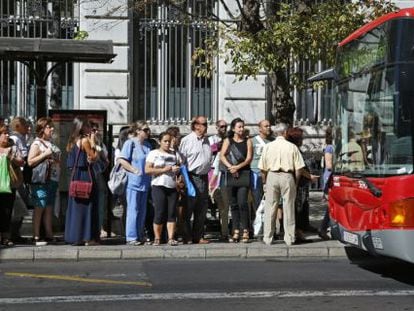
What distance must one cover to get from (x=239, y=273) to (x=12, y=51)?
5.08 meters

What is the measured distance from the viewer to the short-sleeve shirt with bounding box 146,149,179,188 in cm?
1103

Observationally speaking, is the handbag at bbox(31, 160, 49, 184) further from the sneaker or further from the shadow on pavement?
the shadow on pavement

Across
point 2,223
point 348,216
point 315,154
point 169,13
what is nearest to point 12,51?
point 2,223

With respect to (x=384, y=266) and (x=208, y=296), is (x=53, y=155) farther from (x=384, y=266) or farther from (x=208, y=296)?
(x=384, y=266)

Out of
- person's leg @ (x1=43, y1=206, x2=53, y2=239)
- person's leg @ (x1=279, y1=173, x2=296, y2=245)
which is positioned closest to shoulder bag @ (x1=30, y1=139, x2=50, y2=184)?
person's leg @ (x1=43, y1=206, x2=53, y2=239)

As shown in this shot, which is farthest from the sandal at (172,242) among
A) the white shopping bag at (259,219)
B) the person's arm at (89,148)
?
the person's arm at (89,148)

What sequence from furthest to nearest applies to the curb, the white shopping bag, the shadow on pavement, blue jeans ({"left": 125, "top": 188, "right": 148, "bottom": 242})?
1. the white shopping bag
2. blue jeans ({"left": 125, "top": 188, "right": 148, "bottom": 242})
3. the curb
4. the shadow on pavement

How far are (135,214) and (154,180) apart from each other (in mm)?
613

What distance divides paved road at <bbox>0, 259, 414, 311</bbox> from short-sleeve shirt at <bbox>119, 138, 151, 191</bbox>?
4.49 ft

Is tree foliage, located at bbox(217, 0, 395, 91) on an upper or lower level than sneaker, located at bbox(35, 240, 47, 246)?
upper

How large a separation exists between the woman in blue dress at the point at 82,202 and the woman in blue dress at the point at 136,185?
21.3 inches

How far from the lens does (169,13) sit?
19516 mm

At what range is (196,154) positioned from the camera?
11328mm

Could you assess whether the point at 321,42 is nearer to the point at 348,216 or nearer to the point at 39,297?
the point at 348,216
